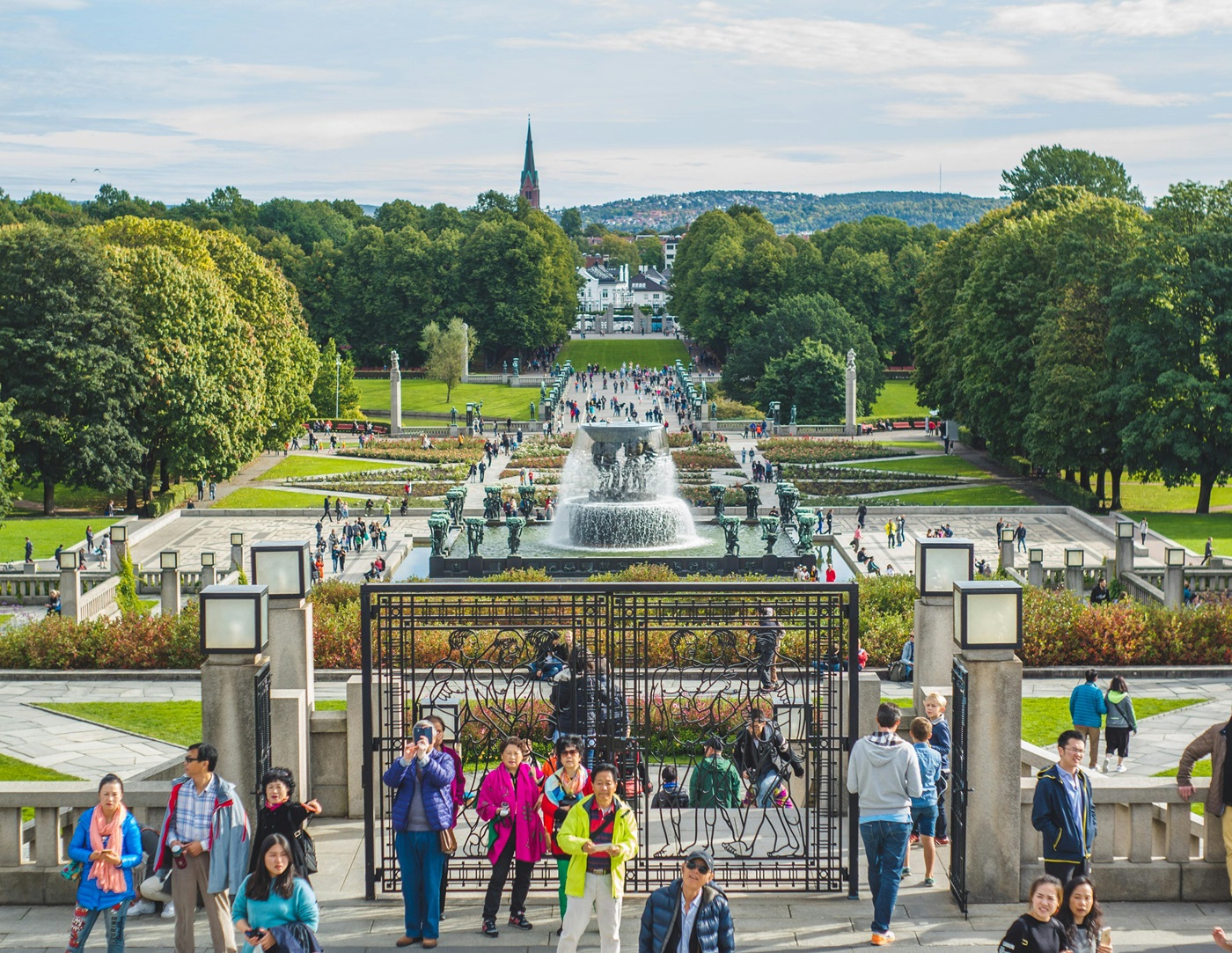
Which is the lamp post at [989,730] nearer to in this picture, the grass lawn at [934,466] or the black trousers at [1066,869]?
the black trousers at [1066,869]

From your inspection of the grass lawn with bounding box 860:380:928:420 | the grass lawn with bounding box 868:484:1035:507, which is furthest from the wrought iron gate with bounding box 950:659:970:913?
the grass lawn with bounding box 860:380:928:420

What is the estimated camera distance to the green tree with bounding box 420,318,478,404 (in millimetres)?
92669

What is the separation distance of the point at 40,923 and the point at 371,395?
8802 cm

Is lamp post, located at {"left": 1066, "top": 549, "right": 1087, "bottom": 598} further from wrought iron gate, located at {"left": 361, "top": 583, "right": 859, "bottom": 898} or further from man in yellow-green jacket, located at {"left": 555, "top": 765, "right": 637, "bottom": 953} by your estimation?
man in yellow-green jacket, located at {"left": 555, "top": 765, "right": 637, "bottom": 953}

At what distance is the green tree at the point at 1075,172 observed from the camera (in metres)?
75.2

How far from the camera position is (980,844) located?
11.1 m

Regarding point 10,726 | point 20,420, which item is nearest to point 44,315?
point 20,420

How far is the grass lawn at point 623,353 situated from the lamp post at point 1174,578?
3492 inches

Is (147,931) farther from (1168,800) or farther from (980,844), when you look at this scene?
(1168,800)

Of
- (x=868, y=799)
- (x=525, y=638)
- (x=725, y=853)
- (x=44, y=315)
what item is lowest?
(x=725, y=853)

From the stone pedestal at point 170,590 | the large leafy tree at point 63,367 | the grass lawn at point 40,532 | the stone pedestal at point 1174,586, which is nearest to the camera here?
the stone pedestal at point 1174,586

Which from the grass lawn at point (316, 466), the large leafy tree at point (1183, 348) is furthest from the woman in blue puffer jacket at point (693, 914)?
the grass lawn at point (316, 466)

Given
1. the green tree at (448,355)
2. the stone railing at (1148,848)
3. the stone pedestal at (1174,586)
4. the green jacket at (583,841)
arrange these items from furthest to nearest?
the green tree at (448,355), the stone pedestal at (1174,586), the stone railing at (1148,848), the green jacket at (583,841)

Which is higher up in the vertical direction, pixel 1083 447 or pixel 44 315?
pixel 44 315
